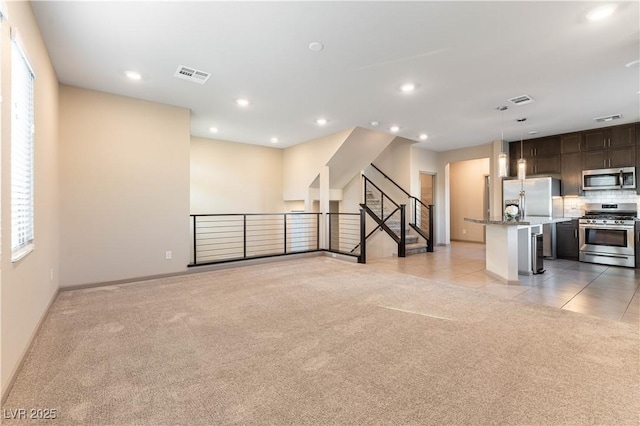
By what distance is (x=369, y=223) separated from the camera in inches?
323

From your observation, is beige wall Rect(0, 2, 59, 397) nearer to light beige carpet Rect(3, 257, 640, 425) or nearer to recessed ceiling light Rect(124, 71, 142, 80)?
light beige carpet Rect(3, 257, 640, 425)

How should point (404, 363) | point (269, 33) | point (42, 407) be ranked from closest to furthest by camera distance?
1. point (42, 407)
2. point (404, 363)
3. point (269, 33)

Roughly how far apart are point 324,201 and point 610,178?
5.92m

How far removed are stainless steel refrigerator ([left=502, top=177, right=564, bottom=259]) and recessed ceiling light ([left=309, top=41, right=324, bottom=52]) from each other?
6.10m

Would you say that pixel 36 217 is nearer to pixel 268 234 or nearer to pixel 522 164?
pixel 268 234

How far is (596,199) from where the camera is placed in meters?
6.31

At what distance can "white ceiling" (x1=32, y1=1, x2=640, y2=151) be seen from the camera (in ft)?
8.48

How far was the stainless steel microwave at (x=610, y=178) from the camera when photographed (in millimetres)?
5797

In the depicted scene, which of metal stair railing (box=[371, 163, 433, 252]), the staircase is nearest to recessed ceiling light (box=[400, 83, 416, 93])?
the staircase

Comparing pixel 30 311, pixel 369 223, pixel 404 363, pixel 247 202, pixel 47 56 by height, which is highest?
pixel 47 56

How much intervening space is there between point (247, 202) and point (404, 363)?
6.31 metres

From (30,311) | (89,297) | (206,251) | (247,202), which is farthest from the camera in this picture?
(247,202)


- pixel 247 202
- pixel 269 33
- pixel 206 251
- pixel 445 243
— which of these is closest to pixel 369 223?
pixel 445 243

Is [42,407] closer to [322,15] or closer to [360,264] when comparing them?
[322,15]
